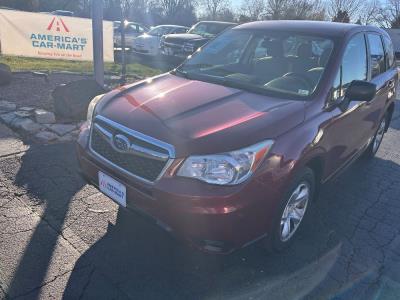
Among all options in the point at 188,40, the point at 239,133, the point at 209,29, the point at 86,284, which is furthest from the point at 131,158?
the point at 209,29

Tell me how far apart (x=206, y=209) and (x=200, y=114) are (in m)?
0.78

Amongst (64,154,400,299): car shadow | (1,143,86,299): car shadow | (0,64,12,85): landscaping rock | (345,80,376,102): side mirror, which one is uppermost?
(345,80,376,102): side mirror

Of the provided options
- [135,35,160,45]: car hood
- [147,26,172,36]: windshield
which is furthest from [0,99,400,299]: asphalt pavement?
[147,26,172,36]: windshield

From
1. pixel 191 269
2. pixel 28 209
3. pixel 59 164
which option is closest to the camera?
pixel 191 269

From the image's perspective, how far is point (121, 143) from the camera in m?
2.72

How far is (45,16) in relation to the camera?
934 cm

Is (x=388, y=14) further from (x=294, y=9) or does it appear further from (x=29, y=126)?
(x=29, y=126)

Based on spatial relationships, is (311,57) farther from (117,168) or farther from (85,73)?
(85,73)

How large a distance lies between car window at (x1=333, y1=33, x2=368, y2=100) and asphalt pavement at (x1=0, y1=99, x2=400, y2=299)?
1303mm

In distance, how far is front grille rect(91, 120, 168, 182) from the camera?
8.33 ft

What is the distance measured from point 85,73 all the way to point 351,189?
7.46m

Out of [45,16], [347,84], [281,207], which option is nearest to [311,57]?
[347,84]

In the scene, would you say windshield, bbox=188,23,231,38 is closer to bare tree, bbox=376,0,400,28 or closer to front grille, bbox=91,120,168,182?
front grille, bbox=91,120,168,182

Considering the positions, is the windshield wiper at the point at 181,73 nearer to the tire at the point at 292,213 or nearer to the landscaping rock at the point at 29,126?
the tire at the point at 292,213
